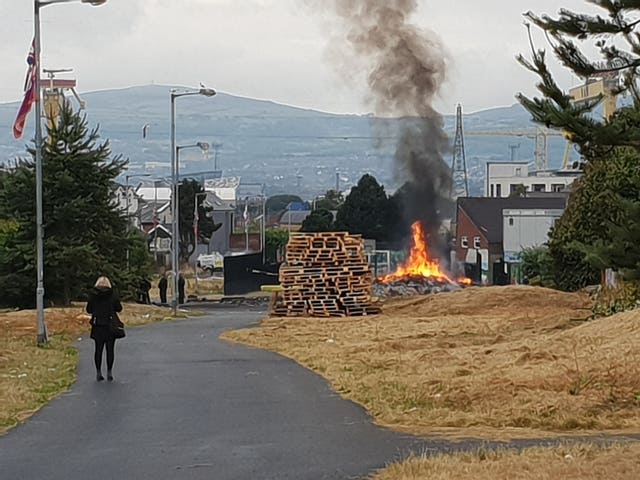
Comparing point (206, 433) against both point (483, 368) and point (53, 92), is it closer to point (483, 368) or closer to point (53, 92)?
point (483, 368)

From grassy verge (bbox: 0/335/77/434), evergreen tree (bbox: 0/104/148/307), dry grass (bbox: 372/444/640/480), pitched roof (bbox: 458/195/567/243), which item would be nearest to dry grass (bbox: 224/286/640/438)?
dry grass (bbox: 372/444/640/480)

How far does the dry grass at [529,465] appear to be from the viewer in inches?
404

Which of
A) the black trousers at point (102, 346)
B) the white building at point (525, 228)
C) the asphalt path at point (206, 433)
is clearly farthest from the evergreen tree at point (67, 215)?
the white building at point (525, 228)

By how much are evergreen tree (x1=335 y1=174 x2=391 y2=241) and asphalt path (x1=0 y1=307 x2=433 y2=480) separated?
63.8m

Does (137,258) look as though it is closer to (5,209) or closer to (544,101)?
(5,209)

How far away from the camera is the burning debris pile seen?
170 ft

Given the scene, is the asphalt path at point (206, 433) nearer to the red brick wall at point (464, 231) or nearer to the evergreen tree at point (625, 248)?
the evergreen tree at point (625, 248)

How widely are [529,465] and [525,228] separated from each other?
59.5m

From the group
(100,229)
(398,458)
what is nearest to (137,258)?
(100,229)

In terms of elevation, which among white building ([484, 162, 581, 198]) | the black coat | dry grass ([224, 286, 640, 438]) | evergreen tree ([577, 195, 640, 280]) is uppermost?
white building ([484, 162, 581, 198])

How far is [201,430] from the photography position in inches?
563

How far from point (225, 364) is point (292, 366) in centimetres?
142

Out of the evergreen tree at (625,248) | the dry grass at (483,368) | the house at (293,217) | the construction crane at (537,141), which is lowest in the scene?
the dry grass at (483,368)

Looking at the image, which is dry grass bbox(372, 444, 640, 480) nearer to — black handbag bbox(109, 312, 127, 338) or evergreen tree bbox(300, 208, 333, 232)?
black handbag bbox(109, 312, 127, 338)
